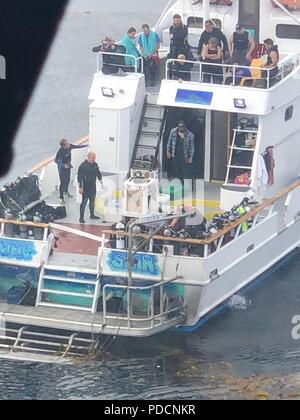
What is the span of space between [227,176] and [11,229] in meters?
3.99

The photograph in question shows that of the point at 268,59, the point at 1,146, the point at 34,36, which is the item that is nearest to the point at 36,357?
the point at 268,59

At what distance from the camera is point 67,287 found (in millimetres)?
25266

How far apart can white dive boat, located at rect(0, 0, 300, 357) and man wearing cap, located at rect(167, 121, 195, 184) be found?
35cm

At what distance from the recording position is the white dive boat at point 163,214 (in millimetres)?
24875

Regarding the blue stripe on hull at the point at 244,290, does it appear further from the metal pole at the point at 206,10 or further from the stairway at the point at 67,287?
the metal pole at the point at 206,10

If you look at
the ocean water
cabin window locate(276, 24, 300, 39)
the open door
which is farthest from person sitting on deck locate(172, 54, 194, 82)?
the ocean water

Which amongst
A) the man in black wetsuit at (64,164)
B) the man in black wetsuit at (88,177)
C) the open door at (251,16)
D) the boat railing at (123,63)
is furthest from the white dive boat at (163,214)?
the man in black wetsuit at (88,177)

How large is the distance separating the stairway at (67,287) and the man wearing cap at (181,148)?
11.3 feet

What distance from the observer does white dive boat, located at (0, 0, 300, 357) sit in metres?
24.9

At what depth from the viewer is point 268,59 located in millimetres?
27734

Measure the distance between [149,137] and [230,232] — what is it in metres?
3.36

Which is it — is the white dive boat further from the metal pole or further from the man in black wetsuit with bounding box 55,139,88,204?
the man in black wetsuit with bounding box 55,139,88,204

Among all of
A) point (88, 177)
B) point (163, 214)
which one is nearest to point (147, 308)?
point (163, 214)
